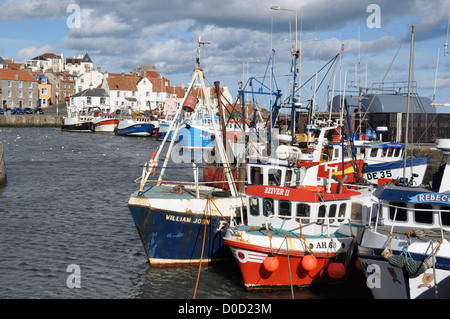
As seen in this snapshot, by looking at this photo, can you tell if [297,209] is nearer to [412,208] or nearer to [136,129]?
[412,208]

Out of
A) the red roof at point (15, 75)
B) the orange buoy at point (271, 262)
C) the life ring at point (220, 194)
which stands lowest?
the orange buoy at point (271, 262)

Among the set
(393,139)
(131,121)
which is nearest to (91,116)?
(131,121)

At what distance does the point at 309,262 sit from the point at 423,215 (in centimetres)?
376

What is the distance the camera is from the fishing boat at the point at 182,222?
776 inches

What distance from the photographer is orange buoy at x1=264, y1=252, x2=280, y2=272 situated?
17.3 metres

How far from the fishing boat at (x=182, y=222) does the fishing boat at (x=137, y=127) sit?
2966 inches

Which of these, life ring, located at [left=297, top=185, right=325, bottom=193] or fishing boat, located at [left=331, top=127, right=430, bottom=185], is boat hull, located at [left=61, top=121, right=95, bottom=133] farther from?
life ring, located at [left=297, top=185, right=325, bottom=193]

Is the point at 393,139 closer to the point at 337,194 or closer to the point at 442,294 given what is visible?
the point at 337,194

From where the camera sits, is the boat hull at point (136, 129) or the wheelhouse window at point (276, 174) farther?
the boat hull at point (136, 129)

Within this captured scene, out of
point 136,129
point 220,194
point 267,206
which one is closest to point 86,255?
point 220,194

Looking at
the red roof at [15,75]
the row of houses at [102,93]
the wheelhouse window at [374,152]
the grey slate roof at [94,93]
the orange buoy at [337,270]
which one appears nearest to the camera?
the orange buoy at [337,270]

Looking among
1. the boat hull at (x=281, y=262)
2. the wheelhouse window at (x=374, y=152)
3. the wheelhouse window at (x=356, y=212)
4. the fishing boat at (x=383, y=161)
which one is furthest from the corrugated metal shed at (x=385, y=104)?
the boat hull at (x=281, y=262)

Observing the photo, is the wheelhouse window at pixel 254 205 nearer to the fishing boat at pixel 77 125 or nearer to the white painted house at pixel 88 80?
the fishing boat at pixel 77 125
